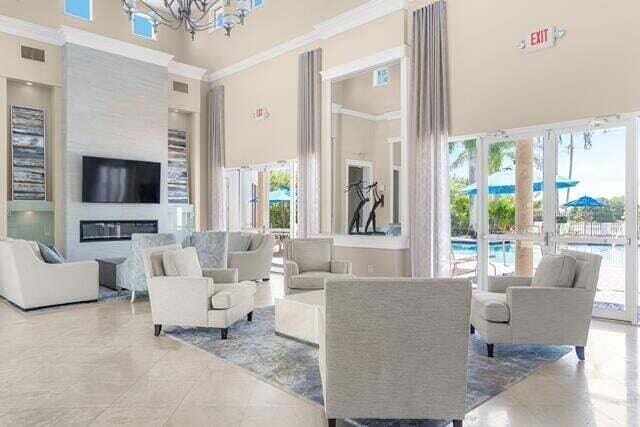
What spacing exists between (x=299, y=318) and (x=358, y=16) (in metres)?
5.31

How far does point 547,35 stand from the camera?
5293mm

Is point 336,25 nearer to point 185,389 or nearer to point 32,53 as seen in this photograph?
point 32,53

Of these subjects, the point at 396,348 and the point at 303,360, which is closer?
the point at 396,348

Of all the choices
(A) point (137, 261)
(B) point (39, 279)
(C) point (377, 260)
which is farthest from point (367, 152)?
(B) point (39, 279)

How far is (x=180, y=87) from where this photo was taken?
1029 cm

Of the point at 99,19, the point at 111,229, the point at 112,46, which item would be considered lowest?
the point at 111,229

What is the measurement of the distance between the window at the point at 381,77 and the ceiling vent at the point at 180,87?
5.29 metres

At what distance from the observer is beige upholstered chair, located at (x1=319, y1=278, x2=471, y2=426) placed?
7.24 ft

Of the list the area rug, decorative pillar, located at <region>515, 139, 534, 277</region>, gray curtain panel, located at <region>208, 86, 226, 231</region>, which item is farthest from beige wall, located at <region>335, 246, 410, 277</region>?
gray curtain panel, located at <region>208, 86, 226, 231</region>

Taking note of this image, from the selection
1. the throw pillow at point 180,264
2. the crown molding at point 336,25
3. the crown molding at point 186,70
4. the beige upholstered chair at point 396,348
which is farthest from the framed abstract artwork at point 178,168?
the beige upholstered chair at point 396,348

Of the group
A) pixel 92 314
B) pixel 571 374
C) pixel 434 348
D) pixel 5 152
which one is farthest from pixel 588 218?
pixel 5 152

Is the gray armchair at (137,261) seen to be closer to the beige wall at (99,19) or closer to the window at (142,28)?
the beige wall at (99,19)

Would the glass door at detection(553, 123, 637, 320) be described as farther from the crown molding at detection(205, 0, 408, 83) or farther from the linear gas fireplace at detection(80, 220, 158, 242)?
the linear gas fireplace at detection(80, 220, 158, 242)

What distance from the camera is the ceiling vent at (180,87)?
10203 millimetres
